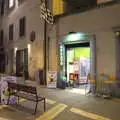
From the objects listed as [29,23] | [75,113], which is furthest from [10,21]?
[75,113]

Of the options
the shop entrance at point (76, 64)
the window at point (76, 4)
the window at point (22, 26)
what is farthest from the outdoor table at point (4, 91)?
the window at point (22, 26)

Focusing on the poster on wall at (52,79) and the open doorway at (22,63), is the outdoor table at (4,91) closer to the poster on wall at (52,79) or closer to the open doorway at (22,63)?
the poster on wall at (52,79)

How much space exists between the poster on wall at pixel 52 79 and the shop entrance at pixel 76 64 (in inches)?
35.5

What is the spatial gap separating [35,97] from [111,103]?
9.88 ft

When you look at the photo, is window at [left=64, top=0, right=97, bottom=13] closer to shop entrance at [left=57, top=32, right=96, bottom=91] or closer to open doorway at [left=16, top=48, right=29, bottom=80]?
shop entrance at [left=57, top=32, right=96, bottom=91]

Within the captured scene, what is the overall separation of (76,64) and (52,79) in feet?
6.11

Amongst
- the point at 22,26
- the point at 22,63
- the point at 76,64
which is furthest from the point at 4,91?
the point at 22,26

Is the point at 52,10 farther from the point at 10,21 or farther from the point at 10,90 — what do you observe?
the point at 10,21

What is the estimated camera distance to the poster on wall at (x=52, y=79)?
1257 centimetres

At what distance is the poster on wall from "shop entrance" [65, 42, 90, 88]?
90 centimetres

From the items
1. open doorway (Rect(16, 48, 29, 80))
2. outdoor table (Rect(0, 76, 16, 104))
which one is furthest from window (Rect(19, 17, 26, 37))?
outdoor table (Rect(0, 76, 16, 104))

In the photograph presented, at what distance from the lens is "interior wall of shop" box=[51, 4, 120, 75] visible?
10039mm

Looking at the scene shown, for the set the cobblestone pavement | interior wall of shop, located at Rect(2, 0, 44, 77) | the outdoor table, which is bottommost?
the cobblestone pavement

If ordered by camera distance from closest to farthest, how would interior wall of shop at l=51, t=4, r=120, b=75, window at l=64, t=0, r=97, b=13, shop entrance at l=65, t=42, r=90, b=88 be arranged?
interior wall of shop at l=51, t=4, r=120, b=75 < shop entrance at l=65, t=42, r=90, b=88 < window at l=64, t=0, r=97, b=13
